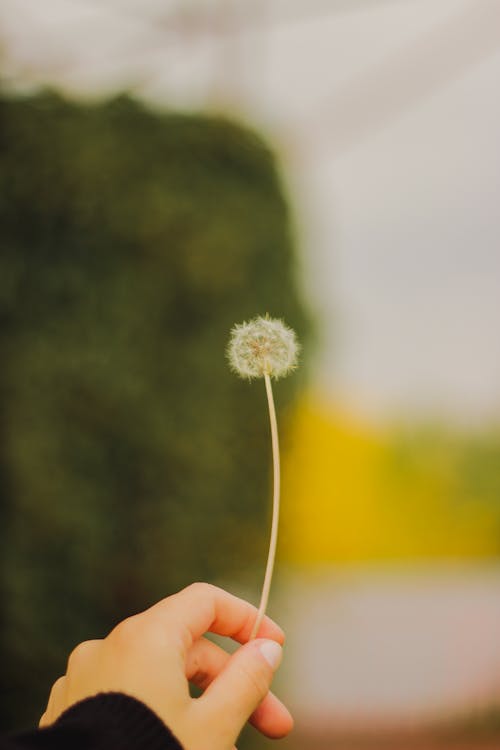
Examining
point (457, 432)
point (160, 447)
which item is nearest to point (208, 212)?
point (160, 447)

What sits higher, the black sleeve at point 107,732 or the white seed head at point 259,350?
the white seed head at point 259,350

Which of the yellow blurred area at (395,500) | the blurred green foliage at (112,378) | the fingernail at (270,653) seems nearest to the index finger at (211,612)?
the fingernail at (270,653)

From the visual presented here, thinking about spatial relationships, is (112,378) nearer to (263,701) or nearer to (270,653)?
(263,701)

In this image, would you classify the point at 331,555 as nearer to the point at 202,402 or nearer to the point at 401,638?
the point at 401,638

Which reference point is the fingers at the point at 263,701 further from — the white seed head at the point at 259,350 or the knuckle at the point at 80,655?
the white seed head at the point at 259,350

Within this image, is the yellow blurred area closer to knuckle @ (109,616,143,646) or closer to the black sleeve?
knuckle @ (109,616,143,646)

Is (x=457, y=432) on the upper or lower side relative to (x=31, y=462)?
upper

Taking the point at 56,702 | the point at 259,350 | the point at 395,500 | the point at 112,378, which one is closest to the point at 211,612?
the point at 56,702
